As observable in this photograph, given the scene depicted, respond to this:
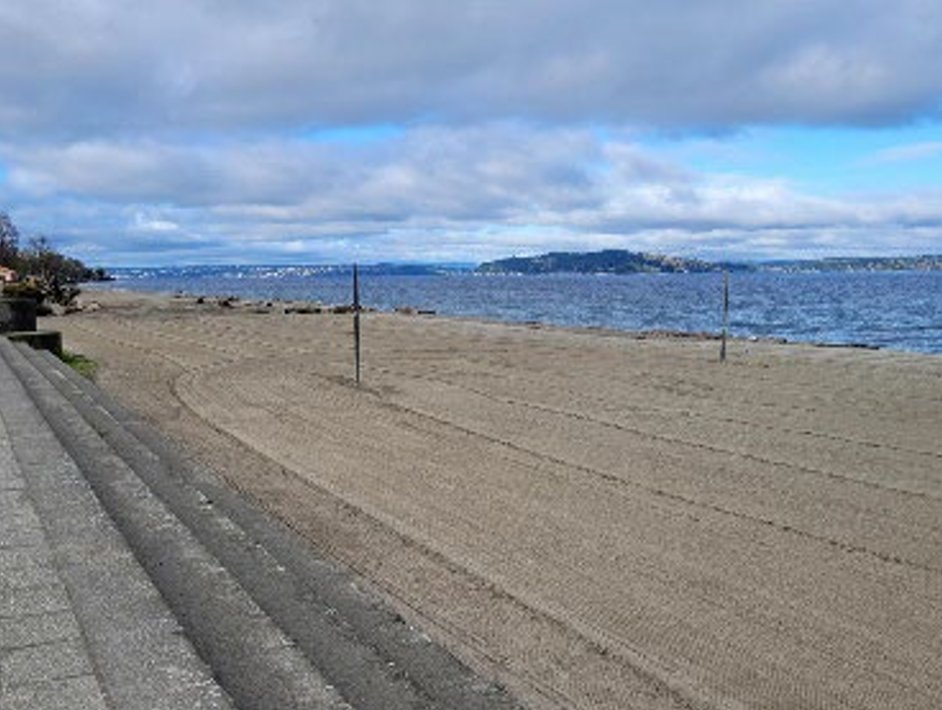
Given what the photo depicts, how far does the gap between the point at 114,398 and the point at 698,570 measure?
1145 centimetres

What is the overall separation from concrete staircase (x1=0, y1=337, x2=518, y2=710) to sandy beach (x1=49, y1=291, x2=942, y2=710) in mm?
538

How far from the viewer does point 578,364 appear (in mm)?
24109

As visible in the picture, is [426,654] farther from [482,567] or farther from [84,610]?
[482,567]

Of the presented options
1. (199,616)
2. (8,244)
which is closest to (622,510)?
(199,616)

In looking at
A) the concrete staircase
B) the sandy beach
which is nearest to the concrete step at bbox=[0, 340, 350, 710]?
the concrete staircase

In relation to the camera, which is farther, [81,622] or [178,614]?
[178,614]

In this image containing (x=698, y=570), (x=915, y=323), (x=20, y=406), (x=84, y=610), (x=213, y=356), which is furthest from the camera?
(x=915, y=323)

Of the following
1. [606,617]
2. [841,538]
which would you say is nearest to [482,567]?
[606,617]

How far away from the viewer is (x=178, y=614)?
213 inches

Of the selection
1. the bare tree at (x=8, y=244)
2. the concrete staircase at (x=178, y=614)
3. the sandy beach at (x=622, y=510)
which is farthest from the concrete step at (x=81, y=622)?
the bare tree at (x=8, y=244)

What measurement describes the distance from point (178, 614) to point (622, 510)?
493cm

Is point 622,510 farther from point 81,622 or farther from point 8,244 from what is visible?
point 8,244

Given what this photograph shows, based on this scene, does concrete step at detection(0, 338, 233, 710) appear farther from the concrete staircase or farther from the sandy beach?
the sandy beach

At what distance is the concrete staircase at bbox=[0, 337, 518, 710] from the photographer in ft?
14.7
